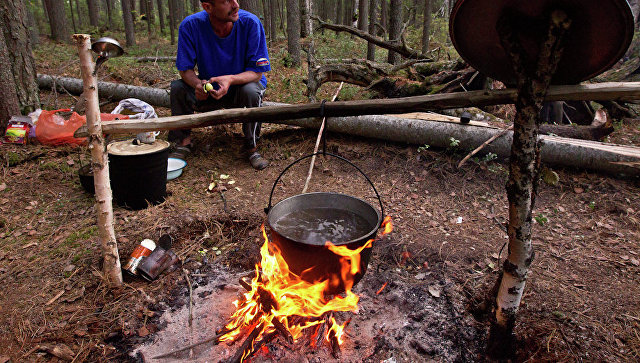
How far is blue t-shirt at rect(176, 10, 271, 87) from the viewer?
14.9ft

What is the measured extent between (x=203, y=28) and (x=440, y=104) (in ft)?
11.7

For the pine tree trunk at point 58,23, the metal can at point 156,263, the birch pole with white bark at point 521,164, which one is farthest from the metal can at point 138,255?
the pine tree trunk at point 58,23

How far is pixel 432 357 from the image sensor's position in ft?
7.48

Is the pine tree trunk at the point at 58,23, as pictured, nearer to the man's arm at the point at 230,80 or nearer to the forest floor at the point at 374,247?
the forest floor at the point at 374,247

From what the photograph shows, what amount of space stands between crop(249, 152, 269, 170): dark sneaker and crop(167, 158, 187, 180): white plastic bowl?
2.98 feet

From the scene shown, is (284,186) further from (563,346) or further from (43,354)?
(563,346)

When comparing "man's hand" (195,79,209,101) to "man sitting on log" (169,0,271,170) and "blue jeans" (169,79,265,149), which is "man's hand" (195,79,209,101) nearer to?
"man sitting on log" (169,0,271,170)

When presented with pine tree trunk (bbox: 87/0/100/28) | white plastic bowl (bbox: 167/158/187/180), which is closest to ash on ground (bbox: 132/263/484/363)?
white plastic bowl (bbox: 167/158/187/180)

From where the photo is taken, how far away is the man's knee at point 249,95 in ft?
15.3

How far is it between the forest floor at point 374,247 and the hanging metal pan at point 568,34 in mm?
1746

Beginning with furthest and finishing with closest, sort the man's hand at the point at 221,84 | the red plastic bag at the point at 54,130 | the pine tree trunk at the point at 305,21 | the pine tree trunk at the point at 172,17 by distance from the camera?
the pine tree trunk at the point at 172,17
the pine tree trunk at the point at 305,21
the red plastic bag at the point at 54,130
the man's hand at the point at 221,84

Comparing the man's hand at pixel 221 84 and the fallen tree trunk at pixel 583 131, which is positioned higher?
the man's hand at pixel 221 84

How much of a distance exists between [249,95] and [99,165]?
7.88 ft

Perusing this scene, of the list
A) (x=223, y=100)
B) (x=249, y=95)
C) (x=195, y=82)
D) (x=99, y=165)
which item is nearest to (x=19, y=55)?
(x=195, y=82)
